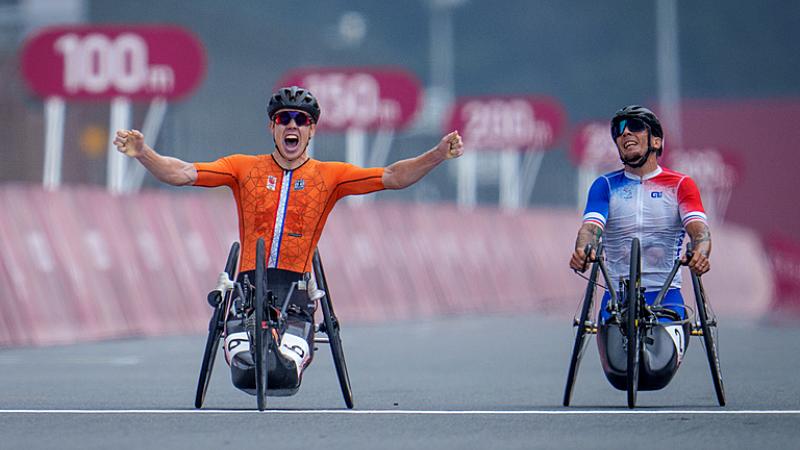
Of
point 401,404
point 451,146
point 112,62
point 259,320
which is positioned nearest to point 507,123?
point 112,62

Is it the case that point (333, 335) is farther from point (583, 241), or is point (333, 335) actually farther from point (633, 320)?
point (633, 320)

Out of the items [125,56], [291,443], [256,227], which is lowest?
[291,443]

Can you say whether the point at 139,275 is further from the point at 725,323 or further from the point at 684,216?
the point at 684,216

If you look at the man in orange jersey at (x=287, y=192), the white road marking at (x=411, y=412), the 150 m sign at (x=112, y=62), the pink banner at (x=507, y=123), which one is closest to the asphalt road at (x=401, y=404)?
the white road marking at (x=411, y=412)

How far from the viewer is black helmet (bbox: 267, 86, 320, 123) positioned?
11.3m

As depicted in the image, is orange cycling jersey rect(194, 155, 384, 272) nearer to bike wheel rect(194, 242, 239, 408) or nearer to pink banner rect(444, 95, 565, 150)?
Answer: bike wheel rect(194, 242, 239, 408)

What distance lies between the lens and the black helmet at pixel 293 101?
1132 cm

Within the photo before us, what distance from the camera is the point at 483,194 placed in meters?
76.9

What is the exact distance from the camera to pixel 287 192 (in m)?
11.2

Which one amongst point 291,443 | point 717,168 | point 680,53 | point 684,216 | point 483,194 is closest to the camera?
point 291,443

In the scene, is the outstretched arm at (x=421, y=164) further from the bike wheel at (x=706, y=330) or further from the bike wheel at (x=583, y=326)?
the bike wheel at (x=706, y=330)

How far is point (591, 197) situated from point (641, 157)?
14.1 inches

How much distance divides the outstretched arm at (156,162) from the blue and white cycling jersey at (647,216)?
225 centimetres

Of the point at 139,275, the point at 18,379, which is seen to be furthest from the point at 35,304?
the point at 18,379
